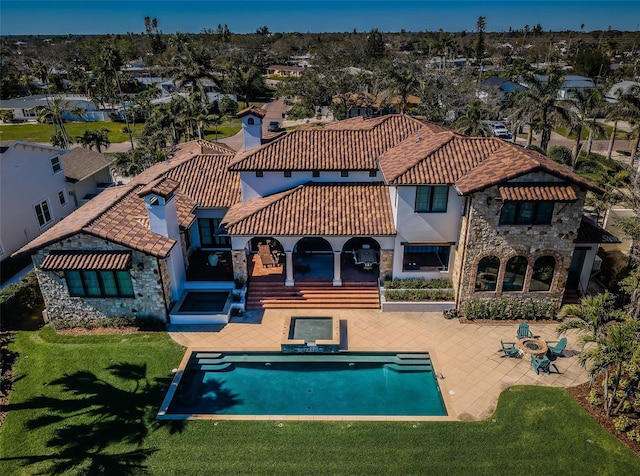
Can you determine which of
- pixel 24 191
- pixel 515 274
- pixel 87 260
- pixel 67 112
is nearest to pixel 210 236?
pixel 87 260

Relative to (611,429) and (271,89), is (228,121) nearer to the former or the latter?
(271,89)

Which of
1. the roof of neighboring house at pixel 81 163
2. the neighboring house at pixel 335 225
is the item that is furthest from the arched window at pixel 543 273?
the roof of neighboring house at pixel 81 163

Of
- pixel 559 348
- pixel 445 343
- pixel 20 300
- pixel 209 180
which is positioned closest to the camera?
pixel 559 348

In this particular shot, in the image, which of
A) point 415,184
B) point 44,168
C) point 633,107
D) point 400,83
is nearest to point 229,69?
point 400,83

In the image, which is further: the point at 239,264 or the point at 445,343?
the point at 239,264

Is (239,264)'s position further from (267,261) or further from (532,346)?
(532,346)
